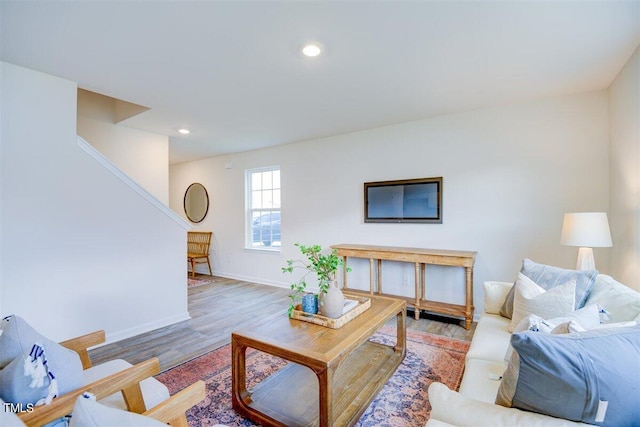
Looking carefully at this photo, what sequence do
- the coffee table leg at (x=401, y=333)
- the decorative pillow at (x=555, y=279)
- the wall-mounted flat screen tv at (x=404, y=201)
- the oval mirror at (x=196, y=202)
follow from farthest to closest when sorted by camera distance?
the oval mirror at (x=196, y=202)
the wall-mounted flat screen tv at (x=404, y=201)
the coffee table leg at (x=401, y=333)
the decorative pillow at (x=555, y=279)

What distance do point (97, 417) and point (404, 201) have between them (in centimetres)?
367

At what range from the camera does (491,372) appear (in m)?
1.55

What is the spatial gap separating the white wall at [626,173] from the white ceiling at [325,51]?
0.20m

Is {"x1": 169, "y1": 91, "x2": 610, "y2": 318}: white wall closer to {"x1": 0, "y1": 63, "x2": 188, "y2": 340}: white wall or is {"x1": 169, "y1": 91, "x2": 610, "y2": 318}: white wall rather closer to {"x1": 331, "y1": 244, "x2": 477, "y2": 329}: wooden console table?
{"x1": 331, "y1": 244, "x2": 477, "y2": 329}: wooden console table

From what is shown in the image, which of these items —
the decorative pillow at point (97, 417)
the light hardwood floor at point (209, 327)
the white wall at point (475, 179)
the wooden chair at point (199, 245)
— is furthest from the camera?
the wooden chair at point (199, 245)

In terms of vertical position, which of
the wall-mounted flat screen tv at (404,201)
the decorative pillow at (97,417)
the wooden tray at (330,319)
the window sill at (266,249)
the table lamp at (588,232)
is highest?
the wall-mounted flat screen tv at (404,201)

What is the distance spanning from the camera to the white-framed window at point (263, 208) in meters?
5.37

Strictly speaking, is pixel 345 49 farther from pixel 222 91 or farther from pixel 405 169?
pixel 405 169

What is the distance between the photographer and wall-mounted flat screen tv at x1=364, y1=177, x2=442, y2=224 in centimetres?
369

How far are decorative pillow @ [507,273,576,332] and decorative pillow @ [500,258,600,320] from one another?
4.7 inches

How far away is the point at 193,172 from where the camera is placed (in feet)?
21.0

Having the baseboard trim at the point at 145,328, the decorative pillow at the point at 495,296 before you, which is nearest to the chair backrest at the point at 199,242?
the baseboard trim at the point at 145,328

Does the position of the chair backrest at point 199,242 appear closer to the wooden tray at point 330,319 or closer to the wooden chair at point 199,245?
the wooden chair at point 199,245

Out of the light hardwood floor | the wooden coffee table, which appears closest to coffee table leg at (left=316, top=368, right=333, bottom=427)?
the wooden coffee table
